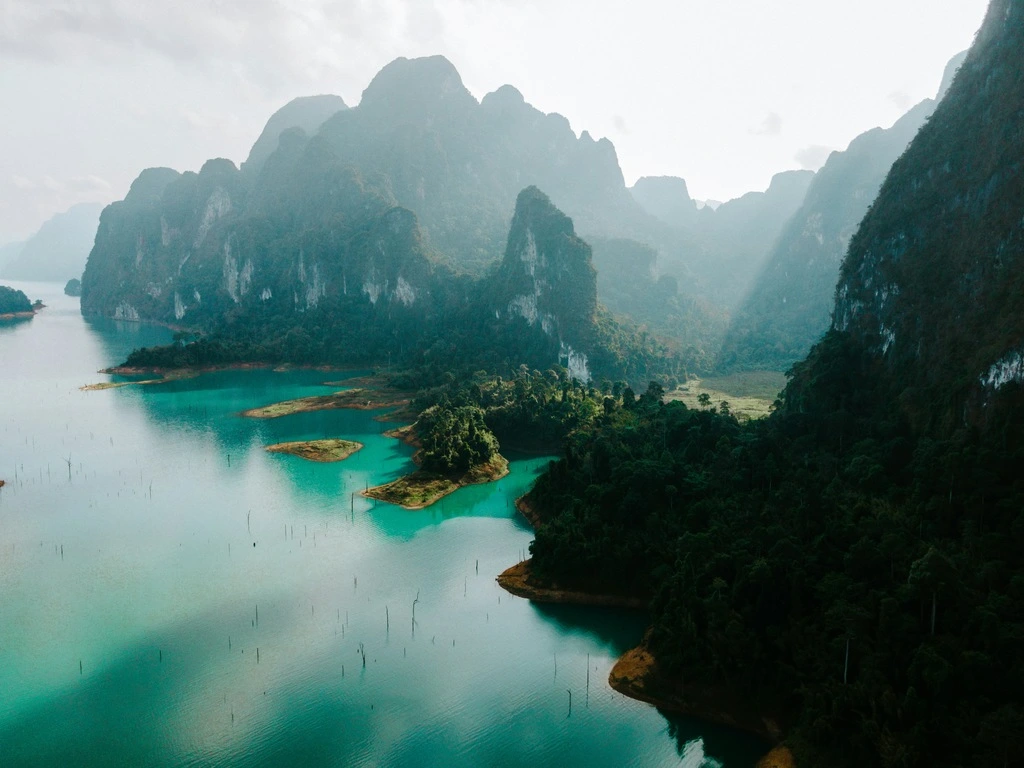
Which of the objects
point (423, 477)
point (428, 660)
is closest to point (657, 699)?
point (428, 660)

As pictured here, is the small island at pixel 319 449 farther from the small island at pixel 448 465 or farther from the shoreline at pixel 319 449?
the small island at pixel 448 465

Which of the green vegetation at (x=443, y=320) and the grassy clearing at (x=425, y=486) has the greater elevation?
the green vegetation at (x=443, y=320)

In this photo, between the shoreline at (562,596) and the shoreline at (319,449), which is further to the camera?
the shoreline at (319,449)

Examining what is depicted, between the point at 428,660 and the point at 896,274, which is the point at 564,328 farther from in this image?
the point at 428,660

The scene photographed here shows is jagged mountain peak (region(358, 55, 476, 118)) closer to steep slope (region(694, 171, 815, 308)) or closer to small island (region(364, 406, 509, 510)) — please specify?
steep slope (region(694, 171, 815, 308))

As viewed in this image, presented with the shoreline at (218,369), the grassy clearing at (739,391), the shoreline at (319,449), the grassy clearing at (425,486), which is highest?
the shoreline at (218,369)

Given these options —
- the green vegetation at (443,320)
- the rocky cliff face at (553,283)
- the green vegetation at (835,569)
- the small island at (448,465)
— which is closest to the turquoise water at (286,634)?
the small island at (448,465)

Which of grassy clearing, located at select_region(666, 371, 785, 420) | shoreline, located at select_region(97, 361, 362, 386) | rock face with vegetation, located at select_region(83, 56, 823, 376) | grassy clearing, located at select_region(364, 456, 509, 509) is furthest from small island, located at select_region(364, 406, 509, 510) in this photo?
rock face with vegetation, located at select_region(83, 56, 823, 376)
